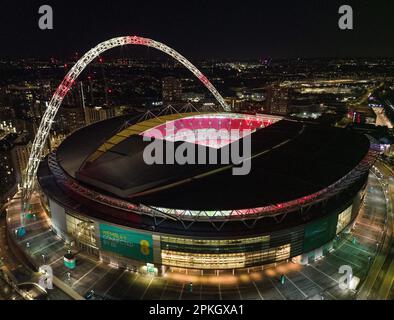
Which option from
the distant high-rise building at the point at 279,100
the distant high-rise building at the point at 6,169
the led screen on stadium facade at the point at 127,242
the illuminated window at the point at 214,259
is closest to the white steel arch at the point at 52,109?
the led screen on stadium facade at the point at 127,242

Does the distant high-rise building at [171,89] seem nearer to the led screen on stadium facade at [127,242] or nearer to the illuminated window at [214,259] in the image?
the led screen on stadium facade at [127,242]

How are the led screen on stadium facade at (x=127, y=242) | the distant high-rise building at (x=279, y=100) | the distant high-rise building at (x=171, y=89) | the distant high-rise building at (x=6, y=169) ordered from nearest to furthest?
the led screen on stadium facade at (x=127, y=242)
the distant high-rise building at (x=6, y=169)
the distant high-rise building at (x=279, y=100)
the distant high-rise building at (x=171, y=89)

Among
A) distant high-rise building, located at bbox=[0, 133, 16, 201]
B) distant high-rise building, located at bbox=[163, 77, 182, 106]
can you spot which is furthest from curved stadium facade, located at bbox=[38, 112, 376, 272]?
distant high-rise building, located at bbox=[163, 77, 182, 106]

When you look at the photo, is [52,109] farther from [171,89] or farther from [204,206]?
[171,89]

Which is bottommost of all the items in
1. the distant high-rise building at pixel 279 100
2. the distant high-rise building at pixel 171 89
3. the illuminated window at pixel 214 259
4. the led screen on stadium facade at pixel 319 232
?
the illuminated window at pixel 214 259

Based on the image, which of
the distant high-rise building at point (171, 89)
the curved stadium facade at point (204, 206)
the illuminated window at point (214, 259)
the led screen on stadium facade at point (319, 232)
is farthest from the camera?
the distant high-rise building at point (171, 89)

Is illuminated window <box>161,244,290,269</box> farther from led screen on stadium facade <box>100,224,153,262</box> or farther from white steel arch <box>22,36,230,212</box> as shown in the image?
white steel arch <box>22,36,230,212</box>

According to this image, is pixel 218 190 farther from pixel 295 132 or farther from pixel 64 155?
pixel 64 155
